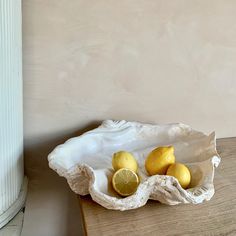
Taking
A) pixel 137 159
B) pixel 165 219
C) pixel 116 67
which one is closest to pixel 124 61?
pixel 116 67

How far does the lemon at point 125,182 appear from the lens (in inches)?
31.8

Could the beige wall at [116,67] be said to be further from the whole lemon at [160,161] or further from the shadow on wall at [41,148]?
the whole lemon at [160,161]

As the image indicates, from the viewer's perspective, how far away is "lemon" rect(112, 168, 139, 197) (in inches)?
31.8

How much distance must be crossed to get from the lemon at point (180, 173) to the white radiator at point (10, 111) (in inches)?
14.9

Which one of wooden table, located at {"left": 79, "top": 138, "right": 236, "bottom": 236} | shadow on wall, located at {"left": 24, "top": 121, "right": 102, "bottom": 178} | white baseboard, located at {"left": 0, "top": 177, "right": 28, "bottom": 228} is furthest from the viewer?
shadow on wall, located at {"left": 24, "top": 121, "right": 102, "bottom": 178}

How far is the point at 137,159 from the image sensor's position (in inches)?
38.7

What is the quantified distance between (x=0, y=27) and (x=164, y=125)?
52 centimetres

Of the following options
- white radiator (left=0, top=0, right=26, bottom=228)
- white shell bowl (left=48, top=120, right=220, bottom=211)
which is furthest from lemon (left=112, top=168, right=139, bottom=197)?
white radiator (left=0, top=0, right=26, bottom=228)

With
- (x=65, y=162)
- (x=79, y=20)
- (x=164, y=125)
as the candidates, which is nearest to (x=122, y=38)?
(x=79, y=20)

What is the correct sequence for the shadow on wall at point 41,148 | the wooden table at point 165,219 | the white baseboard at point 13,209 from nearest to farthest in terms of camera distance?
the wooden table at point 165,219 → the white baseboard at point 13,209 → the shadow on wall at point 41,148

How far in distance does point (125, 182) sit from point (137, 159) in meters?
0.18

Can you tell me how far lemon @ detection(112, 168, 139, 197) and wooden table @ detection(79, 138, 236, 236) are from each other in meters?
0.05

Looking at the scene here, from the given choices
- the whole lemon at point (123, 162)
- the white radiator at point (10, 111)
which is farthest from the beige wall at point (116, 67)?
the whole lemon at point (123, 162)

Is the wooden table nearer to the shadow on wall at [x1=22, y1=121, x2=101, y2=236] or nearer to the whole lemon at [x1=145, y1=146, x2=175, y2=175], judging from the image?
the whole lemon at [x1=145, y1=146, x2=175, y2=175]
